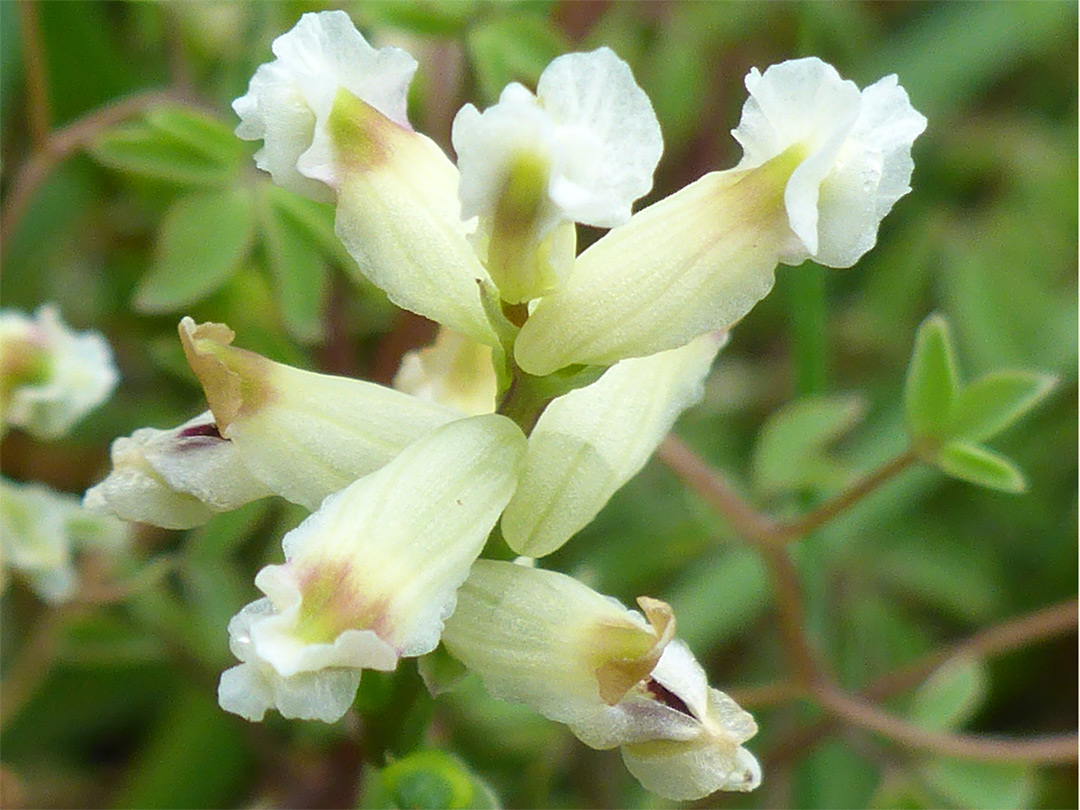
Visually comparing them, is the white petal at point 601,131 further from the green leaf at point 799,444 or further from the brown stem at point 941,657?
the brown stem at point 941,657

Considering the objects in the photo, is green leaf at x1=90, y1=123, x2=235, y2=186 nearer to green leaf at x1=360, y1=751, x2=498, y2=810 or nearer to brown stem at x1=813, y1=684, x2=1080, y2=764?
green leaf at x1=360, y1=751, x2=498, y2=810

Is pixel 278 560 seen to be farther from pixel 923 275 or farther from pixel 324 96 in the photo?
pixel 923 275

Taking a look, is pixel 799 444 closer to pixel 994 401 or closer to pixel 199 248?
pixel 994 401

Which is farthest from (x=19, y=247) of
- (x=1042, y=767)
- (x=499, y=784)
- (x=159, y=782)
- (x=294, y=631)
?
Answer: (x=1042, y=767)

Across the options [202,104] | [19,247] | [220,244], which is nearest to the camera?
[220,244]

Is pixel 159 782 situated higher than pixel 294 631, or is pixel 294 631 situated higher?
pixel 294 631

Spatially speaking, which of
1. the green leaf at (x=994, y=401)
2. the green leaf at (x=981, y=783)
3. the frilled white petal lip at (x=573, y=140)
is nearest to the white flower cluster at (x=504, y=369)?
the frilled white petal lip at (x=573, y=140)

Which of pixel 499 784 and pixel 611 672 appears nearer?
pixel 611 672

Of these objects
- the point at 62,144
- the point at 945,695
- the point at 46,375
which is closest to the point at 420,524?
the point at 46,375
